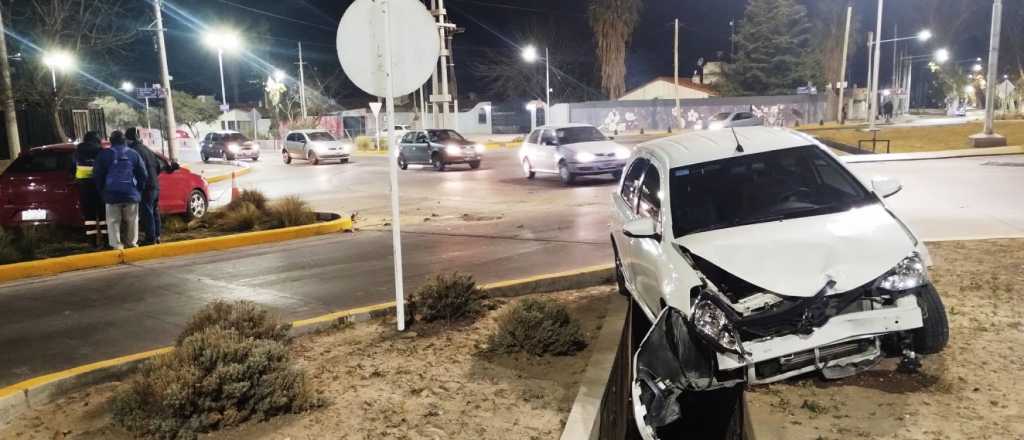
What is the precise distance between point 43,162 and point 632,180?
31.7ft

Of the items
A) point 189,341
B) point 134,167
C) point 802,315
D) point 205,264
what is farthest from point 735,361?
point 134,167

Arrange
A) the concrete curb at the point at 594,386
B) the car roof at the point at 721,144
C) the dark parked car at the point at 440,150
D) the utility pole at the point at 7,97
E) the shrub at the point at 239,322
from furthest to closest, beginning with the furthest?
the dark parked car at the point at 440,150 → the utility pole at the point at 7,97 → the car roof at the point at 721,144 → the shrub at the point at 239,322 → the concrete curb at the point at 594,386

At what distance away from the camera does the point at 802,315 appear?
4.20m

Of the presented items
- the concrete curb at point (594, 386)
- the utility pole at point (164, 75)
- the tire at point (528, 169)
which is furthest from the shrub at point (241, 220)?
the tire at point (528, 169)

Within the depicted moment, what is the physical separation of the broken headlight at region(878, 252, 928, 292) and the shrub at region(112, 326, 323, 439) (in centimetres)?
346

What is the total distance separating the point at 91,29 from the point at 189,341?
18799 mm

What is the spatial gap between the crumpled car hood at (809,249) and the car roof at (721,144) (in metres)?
1.04

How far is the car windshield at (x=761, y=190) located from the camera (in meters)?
5.28

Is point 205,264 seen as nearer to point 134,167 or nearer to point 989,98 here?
point 134,167

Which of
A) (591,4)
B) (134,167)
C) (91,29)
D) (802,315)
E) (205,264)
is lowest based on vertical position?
(205,264)

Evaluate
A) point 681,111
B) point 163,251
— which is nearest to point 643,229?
point 163,251

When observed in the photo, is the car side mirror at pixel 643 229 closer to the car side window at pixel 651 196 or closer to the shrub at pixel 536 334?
the car side window at pixel 651 196

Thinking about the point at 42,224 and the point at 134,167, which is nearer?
the point at 134,167

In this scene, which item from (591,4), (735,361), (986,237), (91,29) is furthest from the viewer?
(591,4)
